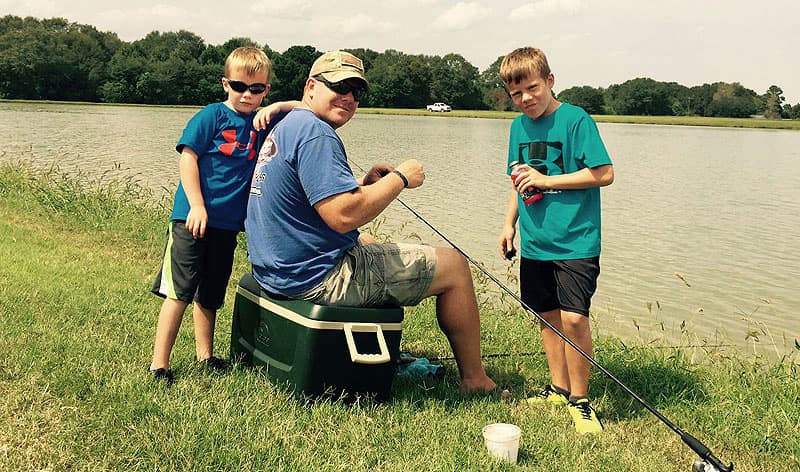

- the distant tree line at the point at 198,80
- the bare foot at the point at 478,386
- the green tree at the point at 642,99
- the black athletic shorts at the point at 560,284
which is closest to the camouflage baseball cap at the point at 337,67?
the black athletic shorts at the point at 560,284

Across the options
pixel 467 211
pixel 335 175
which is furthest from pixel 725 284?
pixel 335 175

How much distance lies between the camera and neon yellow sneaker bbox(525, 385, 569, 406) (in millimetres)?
3654

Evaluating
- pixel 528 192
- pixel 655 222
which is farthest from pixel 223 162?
pixel 655 222

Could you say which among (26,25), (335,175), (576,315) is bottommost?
(576,315)

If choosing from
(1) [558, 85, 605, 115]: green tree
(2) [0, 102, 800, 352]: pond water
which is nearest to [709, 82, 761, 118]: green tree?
(1) [558, 85, 605, 115]: green tree

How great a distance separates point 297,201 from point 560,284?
1.33m

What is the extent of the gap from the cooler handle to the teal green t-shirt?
95 centimetres

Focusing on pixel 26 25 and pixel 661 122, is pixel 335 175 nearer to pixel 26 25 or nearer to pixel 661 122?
pixel 661 122

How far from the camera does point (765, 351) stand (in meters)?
5.89

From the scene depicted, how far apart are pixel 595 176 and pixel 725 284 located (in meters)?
5.20

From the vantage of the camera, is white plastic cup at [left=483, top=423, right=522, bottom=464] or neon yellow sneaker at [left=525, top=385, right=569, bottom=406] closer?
white plastic cup at [left=483, top=423, right=522, bottom=464]

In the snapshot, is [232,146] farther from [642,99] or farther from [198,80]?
[642,99]

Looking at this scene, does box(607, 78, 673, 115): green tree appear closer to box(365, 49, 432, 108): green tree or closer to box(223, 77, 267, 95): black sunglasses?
box(365, 49, 432, 108): green tree

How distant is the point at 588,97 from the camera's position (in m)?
82.4
